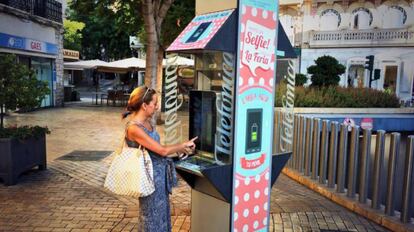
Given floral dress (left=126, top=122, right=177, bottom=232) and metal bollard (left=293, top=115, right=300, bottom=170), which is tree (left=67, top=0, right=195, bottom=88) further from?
floral dress (left=126, top=122, right=177, bottom=232)

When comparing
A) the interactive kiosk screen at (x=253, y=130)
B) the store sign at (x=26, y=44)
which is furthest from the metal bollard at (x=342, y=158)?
the store sign at (x=26, y=44)

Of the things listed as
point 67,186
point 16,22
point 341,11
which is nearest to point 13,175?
point 67,186

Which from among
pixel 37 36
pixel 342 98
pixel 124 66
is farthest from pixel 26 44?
pixel 342 98

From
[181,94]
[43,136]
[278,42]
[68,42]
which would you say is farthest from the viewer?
[68,42]

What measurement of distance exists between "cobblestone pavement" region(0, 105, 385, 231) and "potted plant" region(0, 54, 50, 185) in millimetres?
261

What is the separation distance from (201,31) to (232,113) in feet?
2.26

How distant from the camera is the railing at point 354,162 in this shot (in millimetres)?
4497

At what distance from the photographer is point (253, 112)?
3.19 m

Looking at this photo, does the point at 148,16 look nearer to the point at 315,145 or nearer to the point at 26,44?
the point at 315,145

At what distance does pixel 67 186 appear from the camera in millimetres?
5863

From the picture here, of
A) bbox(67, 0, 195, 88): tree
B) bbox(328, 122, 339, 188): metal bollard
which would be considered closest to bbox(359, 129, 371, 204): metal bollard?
bbox(328, 122, 339, 188): metal bollard

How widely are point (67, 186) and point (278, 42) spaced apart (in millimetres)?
4093

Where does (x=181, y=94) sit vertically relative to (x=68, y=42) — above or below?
below

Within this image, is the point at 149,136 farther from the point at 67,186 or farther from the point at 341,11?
the point at 341,11
